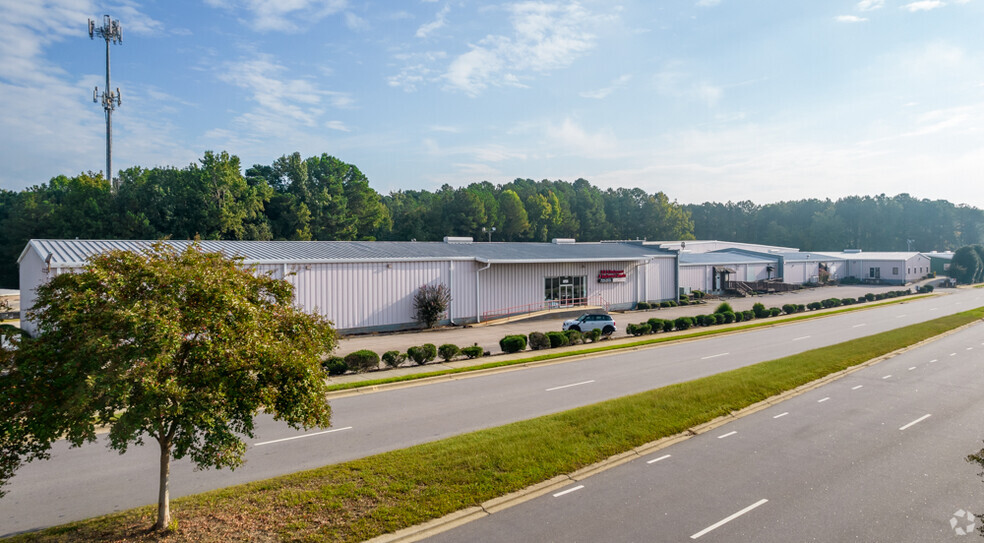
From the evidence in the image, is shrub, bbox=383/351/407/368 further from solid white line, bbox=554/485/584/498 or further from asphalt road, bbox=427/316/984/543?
solid white line, bbox=554/485/584/498

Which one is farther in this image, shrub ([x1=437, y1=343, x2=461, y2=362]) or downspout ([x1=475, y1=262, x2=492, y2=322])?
downspout ([x1=475, y1=262, x2=492, y2=322])

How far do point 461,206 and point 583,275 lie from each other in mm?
54757

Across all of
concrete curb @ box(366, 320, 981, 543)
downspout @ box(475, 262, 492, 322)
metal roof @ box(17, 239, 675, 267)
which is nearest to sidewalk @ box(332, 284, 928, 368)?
downspout @ box(475, 262, 492, 322)

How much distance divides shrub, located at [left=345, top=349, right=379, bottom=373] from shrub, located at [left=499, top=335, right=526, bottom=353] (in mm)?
6665

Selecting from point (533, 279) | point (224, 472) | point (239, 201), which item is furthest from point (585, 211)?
point (224, 472)

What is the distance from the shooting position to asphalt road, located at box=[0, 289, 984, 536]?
33.7 ft

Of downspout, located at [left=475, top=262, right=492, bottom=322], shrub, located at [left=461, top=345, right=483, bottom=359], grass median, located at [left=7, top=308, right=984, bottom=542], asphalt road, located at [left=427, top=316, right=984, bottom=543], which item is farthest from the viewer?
downspout, located at [left=475, top=262, right=492, bottom=322]

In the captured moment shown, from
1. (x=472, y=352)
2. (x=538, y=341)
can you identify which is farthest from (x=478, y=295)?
(x=472, y=352)

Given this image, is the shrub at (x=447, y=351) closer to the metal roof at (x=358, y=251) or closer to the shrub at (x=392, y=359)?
the shrub at (x=392, y=359)

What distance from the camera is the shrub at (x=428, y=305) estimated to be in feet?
114

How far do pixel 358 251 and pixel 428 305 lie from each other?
18.4ft

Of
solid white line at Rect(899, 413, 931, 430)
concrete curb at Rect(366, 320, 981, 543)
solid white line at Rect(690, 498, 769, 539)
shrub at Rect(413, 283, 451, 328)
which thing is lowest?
solid white line at Rect(899, 413, 931, 430)

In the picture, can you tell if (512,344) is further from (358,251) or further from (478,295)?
(358,251)

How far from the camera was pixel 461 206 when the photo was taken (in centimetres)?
9706
